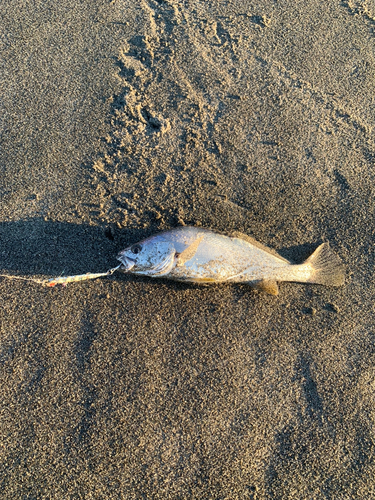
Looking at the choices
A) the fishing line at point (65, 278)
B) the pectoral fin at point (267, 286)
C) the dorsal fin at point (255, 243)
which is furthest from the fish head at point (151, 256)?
the pectoral fin at point (267, 286)

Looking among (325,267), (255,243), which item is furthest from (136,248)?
(325,267)

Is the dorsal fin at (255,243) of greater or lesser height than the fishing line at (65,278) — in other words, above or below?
above

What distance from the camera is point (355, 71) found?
11.0 ft

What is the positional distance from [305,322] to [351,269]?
2.32 feet

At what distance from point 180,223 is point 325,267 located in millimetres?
1441

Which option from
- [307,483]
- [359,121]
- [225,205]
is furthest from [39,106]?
[307,483]

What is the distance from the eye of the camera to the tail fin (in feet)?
9.41

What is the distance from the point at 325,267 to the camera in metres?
2.89

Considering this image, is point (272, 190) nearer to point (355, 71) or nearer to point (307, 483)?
point (355, 71)

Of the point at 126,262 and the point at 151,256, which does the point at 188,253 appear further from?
the point at 126,262

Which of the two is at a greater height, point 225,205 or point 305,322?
point 225,205

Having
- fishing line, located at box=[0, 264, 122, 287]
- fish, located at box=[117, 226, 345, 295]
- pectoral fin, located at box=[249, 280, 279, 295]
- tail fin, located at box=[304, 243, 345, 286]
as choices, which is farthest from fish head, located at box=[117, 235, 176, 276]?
tail fin, located at box=[304, 243, 345, 286]

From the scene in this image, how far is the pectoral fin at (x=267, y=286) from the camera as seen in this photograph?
280 centimetres

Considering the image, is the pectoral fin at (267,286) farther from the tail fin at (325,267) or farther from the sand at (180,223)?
the tail fin at (325,267)
